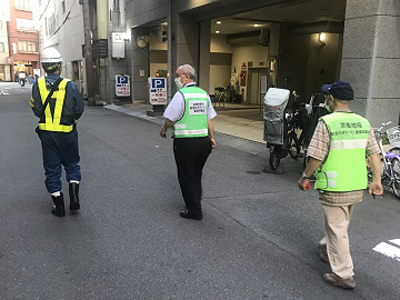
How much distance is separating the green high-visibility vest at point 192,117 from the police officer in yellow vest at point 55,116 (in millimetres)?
1313

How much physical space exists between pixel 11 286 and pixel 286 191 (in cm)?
418

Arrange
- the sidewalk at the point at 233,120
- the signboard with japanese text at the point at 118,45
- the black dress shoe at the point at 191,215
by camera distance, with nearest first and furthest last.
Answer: the black dress shoe at the point at 191,215
the sidewalk at the point at 233,120
the signboard with japanese text at the point at 118,45

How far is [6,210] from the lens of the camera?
4.96 metres

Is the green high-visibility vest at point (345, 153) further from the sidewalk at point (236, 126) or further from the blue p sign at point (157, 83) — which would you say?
the blue p sign at point (157, 83)

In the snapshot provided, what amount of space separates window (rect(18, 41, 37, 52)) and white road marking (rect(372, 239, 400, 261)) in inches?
2815

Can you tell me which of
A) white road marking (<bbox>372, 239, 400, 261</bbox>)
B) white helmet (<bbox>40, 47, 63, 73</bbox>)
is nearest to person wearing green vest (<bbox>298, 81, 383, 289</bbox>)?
white road marking (<bbox>372, 239, 400, 261</bbox>)

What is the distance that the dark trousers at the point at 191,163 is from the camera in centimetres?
452

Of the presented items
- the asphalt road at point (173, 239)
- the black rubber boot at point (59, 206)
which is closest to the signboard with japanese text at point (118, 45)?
the asphalt road at point (173, 239)

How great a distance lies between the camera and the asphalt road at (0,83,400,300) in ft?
10.6

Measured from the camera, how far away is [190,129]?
4488 millimetres

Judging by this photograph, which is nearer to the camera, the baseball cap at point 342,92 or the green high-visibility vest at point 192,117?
the baseball cap at point 342,92

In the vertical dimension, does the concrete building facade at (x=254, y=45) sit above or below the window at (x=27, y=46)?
below

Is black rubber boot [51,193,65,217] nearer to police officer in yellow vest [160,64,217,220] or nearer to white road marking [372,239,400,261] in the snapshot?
police officer in yellow vest [160,64,217,220]

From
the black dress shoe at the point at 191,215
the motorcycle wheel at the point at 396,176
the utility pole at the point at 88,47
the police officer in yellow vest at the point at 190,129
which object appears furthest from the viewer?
the utility pole at the point at 88,47
